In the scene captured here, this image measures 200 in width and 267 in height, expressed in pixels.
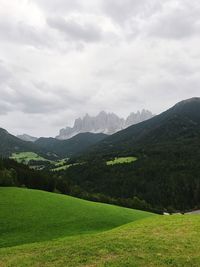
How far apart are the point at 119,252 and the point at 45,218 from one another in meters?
31.2

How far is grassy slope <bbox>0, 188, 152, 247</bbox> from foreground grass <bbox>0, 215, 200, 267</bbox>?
14.4 m

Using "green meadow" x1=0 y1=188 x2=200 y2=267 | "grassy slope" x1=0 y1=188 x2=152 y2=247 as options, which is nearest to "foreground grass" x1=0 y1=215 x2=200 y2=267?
"green meadow" x1=0 y1=188 x2=200 y2=267

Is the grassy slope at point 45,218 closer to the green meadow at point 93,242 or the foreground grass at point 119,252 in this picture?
the green meadow at point 93,242

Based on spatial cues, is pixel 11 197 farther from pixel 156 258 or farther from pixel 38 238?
pixel 156 258

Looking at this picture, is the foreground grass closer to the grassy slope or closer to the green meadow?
the green meadow

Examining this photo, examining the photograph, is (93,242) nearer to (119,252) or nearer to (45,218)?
(119,252)

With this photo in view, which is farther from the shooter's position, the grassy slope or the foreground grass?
the grassy slope

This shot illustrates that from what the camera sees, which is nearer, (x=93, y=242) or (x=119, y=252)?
(x=119, y=252)

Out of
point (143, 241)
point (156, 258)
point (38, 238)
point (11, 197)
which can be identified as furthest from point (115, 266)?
point (11, 197)

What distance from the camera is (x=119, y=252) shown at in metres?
29.0

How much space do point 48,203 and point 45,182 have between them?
2824 inches

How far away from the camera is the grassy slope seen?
50150 mm

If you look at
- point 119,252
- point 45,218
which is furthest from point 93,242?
point 45,218

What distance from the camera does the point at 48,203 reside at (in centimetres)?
6825
